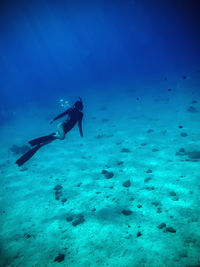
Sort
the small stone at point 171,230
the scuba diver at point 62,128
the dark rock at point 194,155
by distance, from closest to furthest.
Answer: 1. the small stone at point 171,230
2. the scuba diver at point 62,128
3. the dark rock at point 194,155

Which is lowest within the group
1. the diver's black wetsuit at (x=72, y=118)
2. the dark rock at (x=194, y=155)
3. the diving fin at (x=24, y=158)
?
the dark rock at (x=194, y=155)

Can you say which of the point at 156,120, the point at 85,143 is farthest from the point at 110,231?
the point at 156,120

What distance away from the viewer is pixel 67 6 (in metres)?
43.0

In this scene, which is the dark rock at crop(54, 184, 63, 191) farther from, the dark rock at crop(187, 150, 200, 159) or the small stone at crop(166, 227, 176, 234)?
the dark rock at crop(187, 150, 200, 159)

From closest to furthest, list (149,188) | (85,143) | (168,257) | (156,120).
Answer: (168,257) < (149,188) < (85,143) < (156,120)

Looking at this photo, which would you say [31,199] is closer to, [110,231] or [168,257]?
[110,231]

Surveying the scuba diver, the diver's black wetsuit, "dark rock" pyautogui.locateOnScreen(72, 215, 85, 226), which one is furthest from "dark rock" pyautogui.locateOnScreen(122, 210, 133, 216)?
the diver's black wetsuit

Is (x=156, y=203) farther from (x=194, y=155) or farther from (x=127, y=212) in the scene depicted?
(x=194, y=155)

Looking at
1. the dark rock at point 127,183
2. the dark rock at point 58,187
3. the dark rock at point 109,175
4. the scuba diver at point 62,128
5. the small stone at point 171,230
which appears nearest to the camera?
the small stone at point 171,230

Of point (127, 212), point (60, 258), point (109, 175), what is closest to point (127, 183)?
point (109, 175)

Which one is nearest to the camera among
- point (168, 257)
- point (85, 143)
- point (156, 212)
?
point (168, 257)

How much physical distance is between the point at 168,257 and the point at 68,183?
6351 millimetres

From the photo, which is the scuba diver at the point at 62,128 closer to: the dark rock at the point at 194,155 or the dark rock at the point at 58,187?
the dark rock at the point at 58,187

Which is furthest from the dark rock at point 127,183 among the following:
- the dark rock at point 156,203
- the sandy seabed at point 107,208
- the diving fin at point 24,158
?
the diving fin at point 24,158
